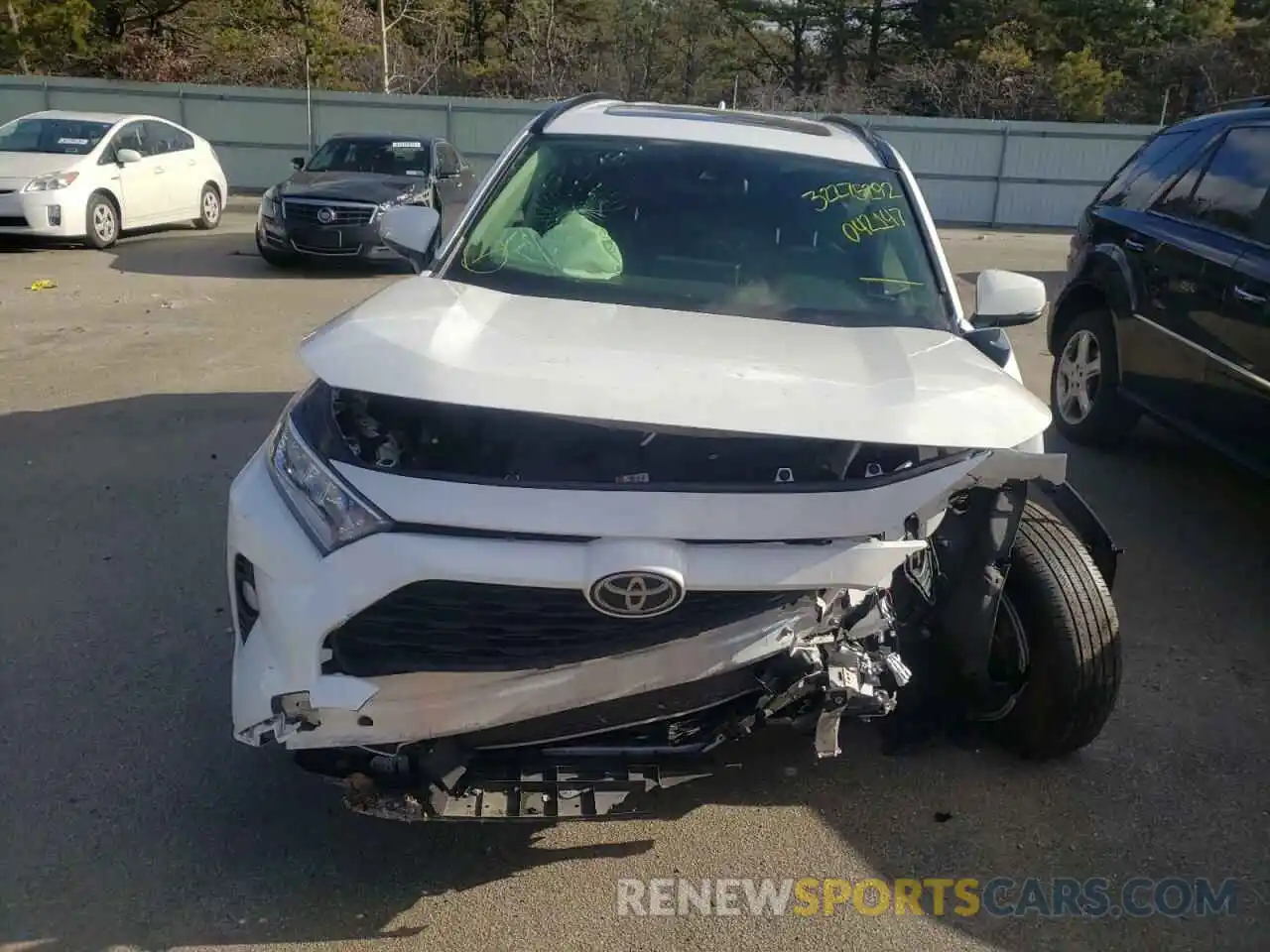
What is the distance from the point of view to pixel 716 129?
445 cm

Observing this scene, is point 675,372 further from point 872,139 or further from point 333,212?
point 333,212

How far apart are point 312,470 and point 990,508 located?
1.76m

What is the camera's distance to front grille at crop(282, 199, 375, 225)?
11.7 m

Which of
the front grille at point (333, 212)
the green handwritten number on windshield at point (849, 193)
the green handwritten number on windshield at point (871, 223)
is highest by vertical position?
the green handwritten number on windshield at point (849, 193)

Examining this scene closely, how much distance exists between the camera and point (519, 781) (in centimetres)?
262

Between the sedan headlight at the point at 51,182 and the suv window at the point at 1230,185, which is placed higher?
the suv window at the point at 1230,185

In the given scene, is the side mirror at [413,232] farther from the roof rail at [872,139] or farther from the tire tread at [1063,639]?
the tire tread at [1063,639]

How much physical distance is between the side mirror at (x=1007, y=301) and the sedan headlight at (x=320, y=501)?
7.50 feet

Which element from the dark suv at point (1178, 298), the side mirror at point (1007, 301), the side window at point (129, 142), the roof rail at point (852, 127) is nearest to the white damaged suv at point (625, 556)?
the side mirror at point (1007, 301)

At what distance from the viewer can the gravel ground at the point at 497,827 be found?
108 inches

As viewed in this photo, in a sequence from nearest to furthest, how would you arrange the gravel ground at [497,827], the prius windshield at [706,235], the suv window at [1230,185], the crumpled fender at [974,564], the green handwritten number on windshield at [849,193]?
the gravel ground at [497,827] < the crumpled fender at [974,564] < the prius windshield at [706,235] < the green handwritten number on windshield at [849,193] < the suv window at [1230,185]

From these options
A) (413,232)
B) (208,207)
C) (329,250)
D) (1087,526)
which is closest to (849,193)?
(1087,526)

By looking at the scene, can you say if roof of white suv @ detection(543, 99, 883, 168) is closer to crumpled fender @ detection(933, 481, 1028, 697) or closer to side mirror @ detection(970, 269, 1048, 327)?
side mirror @ detection(970, 269, 1048, 327)

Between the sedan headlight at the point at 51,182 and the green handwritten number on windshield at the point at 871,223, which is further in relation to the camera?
the sedan headlight at the point at 51,182
